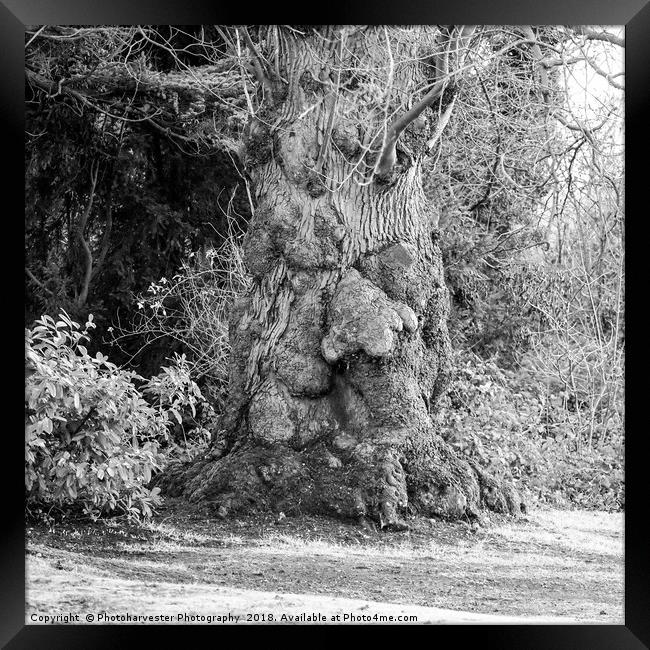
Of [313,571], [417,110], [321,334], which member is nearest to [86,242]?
[321,334]

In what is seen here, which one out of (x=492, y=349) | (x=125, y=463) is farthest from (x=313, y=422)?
(x=492, y=349)

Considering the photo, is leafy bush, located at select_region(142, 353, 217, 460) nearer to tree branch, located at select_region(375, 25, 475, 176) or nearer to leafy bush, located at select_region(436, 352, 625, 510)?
leafy bush, located at select_region(436, 352, 625, 510)

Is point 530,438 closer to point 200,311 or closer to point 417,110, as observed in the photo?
point 200,311

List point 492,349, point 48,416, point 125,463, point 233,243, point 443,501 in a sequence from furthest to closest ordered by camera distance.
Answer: point 492,349 < point 233,243 < point 443,501 < point 125,463 < point 48,416

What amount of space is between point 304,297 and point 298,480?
4.06 ft

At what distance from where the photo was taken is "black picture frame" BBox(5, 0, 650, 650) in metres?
4.04

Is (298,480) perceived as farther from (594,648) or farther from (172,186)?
(172,186)

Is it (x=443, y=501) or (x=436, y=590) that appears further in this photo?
(x=443, y=501)

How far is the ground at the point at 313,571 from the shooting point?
4711 mm

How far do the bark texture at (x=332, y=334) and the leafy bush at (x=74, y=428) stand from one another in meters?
0.76

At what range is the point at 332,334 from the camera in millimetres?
5652

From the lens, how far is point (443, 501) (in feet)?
18.3
